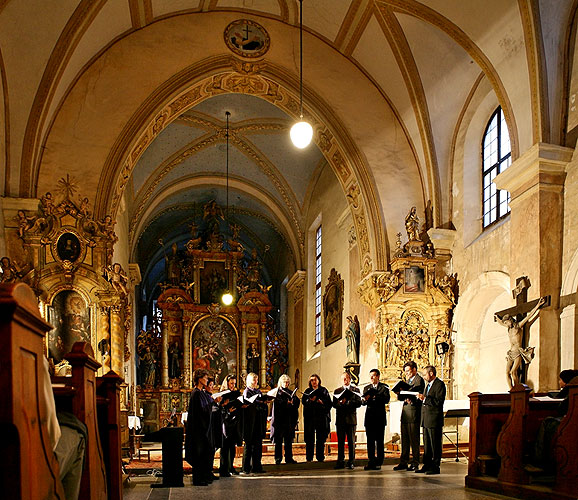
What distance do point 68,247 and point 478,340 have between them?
26.4ft

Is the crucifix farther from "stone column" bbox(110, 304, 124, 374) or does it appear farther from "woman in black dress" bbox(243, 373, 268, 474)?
"stone column" bbox(110, 304, 124, 374)

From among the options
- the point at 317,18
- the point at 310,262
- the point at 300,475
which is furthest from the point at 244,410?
the point at 310,262

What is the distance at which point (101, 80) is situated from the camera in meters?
13.8

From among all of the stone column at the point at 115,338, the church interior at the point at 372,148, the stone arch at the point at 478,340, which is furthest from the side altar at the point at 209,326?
the stone arch at the point at 478,340

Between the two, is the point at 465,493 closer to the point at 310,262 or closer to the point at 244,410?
the point at 244,410

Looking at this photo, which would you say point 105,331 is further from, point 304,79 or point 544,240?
point 544,240

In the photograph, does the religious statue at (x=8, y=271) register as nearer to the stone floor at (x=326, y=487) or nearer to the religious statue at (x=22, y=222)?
the religious statue at (x=22, y=222)

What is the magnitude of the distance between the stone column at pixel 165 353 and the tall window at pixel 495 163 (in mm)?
13363

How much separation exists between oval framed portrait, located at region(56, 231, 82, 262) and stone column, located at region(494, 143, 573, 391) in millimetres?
7938

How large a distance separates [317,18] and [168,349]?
13.5 meters

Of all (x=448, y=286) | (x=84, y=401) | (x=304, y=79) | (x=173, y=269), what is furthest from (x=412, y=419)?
(x=173, y=269)

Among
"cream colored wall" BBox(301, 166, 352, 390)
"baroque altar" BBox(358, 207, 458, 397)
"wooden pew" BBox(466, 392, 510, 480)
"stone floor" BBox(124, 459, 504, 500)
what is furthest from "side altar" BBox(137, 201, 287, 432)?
"wooden pew" BBox(466, 392, 510, 480)

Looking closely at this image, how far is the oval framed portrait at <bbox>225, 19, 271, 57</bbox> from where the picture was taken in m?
14.4

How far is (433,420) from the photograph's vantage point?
30.7 feet
